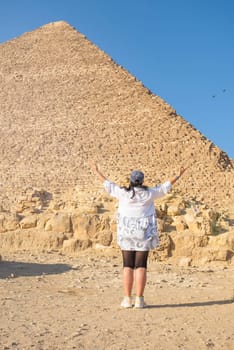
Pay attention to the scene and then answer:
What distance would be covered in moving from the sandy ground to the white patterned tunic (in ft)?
1.89

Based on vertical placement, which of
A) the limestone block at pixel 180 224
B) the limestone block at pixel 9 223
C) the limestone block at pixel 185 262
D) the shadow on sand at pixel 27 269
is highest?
the limestone block at pixel 180 224

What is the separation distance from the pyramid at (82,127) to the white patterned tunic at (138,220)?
81.1 feet

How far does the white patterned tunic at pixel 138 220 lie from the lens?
613 cm

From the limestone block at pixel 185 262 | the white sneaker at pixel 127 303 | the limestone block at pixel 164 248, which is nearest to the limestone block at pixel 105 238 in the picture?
the limestone block at pixel 164 248

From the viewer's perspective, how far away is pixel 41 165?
141ft

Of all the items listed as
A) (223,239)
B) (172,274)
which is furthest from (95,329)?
(223,239)

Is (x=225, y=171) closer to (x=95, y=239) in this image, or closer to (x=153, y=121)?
(x=153, y=121)

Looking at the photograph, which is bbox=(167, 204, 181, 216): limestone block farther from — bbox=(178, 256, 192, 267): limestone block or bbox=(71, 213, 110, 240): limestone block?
bbox=(178, 256, 192, 267): limestone block

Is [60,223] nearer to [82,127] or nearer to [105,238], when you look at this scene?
[105,238]

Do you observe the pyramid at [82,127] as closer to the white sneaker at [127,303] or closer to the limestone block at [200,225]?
the limestone block at [200,225]

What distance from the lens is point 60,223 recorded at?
1038 cm

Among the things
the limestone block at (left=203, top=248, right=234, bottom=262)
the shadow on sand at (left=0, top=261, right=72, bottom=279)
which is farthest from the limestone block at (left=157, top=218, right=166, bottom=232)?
the shadow on sand at (left=0, top=261, right=72, bottom=279)

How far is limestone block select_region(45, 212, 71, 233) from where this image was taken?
10.4 m

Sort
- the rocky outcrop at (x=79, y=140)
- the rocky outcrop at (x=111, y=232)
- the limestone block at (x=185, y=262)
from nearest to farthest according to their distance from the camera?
the limestone block at (x=185, y=262) < the rocky outcrop at (x=111, y=232) < the rocky outcrop at (x=79, y=140)
